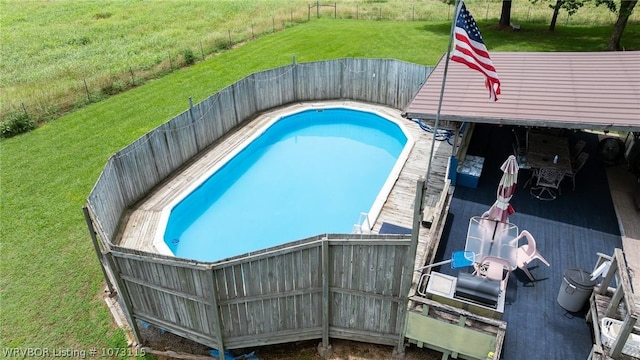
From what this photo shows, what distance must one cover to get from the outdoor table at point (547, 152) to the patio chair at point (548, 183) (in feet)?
0.39

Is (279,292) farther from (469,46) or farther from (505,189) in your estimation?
(469,46)

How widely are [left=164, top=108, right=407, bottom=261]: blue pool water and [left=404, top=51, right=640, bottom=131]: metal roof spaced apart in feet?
13.7

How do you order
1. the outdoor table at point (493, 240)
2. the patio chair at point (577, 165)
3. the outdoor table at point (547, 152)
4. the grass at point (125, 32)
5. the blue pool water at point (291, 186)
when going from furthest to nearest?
the grass at point (125, 32)
the blue pool water at point (291, 186)
the patio chair at point (577, 165)
the outdoor table at point (547, 152)
the outdoor table at point (493, 240)

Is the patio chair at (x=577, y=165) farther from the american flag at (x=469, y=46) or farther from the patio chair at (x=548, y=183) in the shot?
the american flag at (x=469, y=46)

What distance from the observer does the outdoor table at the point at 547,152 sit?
9.75m

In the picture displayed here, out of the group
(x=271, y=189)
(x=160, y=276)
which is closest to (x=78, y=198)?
(x=271, y=189)

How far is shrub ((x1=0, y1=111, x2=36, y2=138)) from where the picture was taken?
14711mm

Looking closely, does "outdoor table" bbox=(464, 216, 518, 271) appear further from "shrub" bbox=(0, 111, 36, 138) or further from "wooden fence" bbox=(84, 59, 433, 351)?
"shrub" bbox=(0, 111, 36, 138)

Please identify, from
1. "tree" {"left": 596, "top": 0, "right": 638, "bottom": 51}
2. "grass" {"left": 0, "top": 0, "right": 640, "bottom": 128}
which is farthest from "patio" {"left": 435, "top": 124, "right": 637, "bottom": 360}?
"grass" {"left": 0, "top": 0, "right": 640, "bottom": 128}

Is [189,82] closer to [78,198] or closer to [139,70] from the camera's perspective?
[139,70]

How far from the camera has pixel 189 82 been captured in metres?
19.5

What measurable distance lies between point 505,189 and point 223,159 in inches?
372

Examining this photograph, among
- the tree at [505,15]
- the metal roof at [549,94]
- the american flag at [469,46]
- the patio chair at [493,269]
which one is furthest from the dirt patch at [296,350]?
the tree at [505,15]

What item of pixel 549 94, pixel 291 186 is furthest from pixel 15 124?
pixel 549 94
